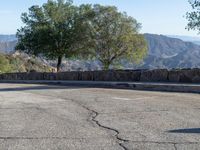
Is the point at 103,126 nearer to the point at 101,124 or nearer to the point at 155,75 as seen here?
the point at 101,124

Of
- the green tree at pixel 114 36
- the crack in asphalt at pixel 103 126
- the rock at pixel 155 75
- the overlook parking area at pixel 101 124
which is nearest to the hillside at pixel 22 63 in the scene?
the green tree at pixel 114 36

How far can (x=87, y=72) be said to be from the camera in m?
24.6

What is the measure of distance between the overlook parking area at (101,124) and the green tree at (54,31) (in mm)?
28033

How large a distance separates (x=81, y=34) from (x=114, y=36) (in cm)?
260

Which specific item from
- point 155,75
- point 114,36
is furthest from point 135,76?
point 114,36

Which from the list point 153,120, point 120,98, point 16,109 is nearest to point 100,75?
point 120,98

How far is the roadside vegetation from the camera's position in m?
41.2

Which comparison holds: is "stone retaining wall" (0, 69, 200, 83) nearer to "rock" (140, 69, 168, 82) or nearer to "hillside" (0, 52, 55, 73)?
"rock" (140, 69, 168, 82)

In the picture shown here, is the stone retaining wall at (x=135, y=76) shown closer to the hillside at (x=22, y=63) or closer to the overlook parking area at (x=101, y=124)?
the overlook parking area at (x=101, y=124)

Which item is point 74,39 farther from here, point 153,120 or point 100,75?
point 153,120

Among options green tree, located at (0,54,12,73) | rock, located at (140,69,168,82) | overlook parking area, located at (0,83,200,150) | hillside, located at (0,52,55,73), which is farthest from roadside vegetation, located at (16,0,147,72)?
overlook parking area, located at (0,83,200,150)

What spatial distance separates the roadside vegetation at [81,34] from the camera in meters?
41.2

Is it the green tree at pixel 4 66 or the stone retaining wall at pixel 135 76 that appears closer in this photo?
the stone retaining wall at pixel 135 76

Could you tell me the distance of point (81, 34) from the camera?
41812mm
